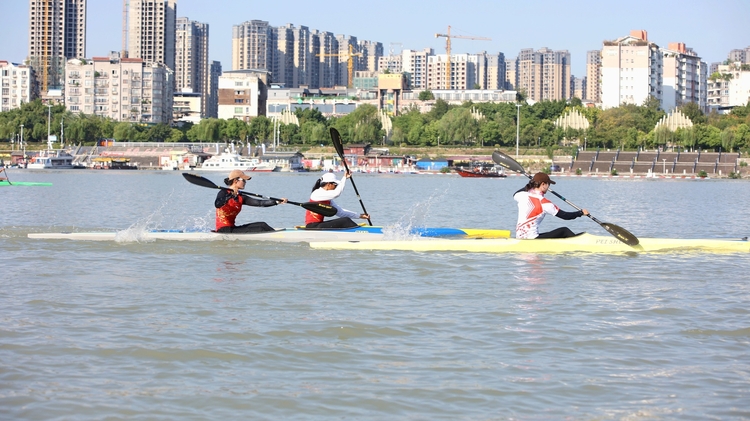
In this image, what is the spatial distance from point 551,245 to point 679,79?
150m

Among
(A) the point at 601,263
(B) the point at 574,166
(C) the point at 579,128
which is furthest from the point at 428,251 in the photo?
(C) the point at 579,128

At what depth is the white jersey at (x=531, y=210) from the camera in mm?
15000

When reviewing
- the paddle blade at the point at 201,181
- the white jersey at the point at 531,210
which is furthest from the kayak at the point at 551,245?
the paddle blade at the point at 201,181

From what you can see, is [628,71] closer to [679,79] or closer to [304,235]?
[679,79]

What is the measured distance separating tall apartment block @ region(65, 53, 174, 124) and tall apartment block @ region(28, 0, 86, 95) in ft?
108

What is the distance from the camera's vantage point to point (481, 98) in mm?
161375

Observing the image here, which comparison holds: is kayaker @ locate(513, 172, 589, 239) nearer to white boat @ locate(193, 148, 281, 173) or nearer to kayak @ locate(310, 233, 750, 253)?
kayak @ locate(310, 233, 750, 253)

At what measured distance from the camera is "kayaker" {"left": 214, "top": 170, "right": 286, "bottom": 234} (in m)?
16.0

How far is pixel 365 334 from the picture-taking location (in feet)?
31.3

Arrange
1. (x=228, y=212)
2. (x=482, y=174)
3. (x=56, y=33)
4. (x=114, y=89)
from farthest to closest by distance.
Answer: (x=56, y=33) < (x=114, y=89) < (x=482, y=174) < (x=228, y=212)

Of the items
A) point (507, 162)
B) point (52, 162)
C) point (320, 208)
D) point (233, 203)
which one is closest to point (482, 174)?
point (52, 162)

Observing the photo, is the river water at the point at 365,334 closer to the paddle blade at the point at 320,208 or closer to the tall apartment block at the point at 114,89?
the paddle blade at the point at 320,208

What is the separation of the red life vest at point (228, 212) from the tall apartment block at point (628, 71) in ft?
436

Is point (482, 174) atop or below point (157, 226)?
atop
